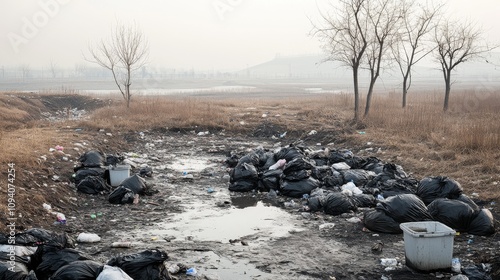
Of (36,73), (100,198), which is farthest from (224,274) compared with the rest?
(36,73)

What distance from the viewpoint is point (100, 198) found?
6691 mm

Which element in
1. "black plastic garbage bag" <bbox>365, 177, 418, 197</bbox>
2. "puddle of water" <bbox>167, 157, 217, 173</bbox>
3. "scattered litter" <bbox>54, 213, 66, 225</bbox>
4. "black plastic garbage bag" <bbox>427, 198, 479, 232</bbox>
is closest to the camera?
"black plastic garbage bag" <bbox>427, 198, 479, 232</bbox>

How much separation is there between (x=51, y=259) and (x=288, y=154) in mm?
5281

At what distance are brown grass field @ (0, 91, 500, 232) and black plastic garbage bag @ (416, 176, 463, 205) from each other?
2.13ft

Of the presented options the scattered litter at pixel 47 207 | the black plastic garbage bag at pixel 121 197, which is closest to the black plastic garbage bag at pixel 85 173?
the black plastic garbage bag at pixel 121 197

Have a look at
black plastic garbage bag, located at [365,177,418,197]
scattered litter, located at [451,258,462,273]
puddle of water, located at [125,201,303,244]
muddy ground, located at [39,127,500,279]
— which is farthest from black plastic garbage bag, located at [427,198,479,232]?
puddle of water, located at [125,201,303,244]

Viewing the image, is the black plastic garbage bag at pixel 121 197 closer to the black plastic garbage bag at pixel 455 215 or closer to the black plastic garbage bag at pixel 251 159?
the black plastic garbage bag at pixel 251 159

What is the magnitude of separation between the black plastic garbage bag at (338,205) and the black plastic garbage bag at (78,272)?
3494 mm

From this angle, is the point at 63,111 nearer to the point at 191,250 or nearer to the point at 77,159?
the point at 77,159

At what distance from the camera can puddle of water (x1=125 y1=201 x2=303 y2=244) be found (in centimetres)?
522

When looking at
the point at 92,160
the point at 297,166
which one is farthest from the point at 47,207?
the point at 297,166

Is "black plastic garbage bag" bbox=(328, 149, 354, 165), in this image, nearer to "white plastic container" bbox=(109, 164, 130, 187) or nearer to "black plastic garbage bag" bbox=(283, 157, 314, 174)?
"black plastic garbage bag" bbox=(283, 157, 314, 174)

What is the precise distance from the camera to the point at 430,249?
3.96m

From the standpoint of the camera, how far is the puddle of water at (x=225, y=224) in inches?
205
